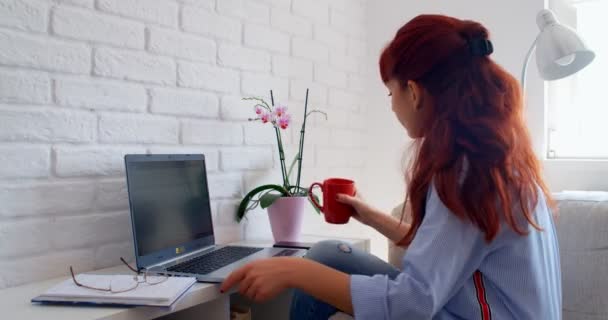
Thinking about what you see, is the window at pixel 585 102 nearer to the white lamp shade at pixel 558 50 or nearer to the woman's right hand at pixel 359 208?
the white lamp shade at pixel 558 50

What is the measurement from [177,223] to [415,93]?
68 cm

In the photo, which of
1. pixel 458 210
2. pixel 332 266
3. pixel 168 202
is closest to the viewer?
pixel 458 210

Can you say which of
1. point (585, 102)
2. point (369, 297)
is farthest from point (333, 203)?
point (585, 102)

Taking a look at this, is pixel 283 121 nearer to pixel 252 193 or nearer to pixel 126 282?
pixel 252 193

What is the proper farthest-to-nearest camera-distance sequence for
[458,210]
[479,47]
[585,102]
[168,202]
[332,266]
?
1. [585,102]
2. [168,202]
3. [332,266]
4. [479,47]
5. [458,210]

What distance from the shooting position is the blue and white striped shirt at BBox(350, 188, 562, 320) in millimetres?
891

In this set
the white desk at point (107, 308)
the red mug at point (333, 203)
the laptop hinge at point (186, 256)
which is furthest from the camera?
the red mug at point (333, 203)

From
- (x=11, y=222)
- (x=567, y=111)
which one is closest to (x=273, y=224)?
(x=11, y=222)

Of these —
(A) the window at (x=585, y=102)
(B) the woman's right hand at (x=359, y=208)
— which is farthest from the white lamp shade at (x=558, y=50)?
(B) the woman's right hand at (x=359, y=208)

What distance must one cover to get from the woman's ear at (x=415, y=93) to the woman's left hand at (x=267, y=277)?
383mm

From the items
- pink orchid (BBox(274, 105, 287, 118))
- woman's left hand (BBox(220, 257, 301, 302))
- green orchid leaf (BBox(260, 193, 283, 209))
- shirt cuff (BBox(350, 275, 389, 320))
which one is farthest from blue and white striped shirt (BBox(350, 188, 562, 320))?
pink orchid (BBox(274, 105, 287, 118))

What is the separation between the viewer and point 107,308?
89cm

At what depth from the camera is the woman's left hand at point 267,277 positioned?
955 millimetres

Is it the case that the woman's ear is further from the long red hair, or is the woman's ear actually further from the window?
the window
